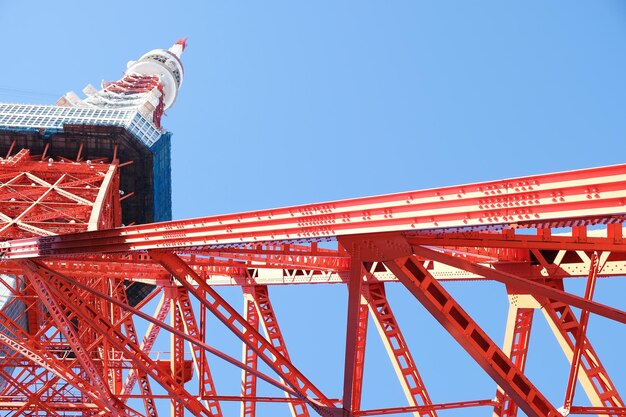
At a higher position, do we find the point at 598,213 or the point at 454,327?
the point at 598,213

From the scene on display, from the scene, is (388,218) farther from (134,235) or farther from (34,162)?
(34,162)

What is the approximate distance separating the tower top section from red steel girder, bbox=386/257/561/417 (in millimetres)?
30077

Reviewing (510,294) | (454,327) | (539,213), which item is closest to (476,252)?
(510,294)

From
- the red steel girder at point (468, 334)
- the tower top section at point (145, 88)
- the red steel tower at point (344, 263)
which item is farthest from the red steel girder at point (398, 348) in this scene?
the tower top section at point (145, 88)

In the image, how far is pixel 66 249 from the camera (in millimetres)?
13922

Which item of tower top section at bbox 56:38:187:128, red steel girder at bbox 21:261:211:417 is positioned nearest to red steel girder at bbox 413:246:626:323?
red steel girder at bbox 21:261:211:417

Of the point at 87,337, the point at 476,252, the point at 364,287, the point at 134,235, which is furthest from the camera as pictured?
the point at 87,337

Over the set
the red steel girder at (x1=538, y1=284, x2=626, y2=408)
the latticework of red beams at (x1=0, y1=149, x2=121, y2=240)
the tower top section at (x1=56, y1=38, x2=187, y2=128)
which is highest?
the tower top section at (x1=56, y1=38, x2=187, y2=128)

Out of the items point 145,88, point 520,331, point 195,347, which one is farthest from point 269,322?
point 145,88

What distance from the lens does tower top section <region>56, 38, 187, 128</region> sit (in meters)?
44.5

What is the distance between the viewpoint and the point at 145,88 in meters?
54.0

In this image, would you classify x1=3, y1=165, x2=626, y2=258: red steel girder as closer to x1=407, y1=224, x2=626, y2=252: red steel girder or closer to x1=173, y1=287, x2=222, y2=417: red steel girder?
x1=407, y1=224, x2=626, y2=252: red steel girder

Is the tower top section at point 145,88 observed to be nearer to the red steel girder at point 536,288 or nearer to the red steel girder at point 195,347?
the red steel girder at point 195,347

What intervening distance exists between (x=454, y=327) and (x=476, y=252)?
6.32m
